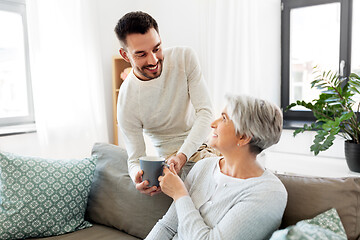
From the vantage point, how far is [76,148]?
323 centimetres

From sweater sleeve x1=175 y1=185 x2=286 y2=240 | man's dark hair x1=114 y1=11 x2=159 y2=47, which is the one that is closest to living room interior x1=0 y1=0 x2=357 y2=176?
sweater sleeve x1=175 y1=185 x2=286 y2=240

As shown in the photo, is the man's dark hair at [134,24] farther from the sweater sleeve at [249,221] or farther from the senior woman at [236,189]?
the sweater sleeve at [249,221]

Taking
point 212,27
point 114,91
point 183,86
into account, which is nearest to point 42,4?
point 114,91

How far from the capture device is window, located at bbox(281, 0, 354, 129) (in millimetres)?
3197

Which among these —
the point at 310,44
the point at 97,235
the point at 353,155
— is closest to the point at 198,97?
the point at 97,235

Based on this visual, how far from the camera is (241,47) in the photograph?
3369 mm

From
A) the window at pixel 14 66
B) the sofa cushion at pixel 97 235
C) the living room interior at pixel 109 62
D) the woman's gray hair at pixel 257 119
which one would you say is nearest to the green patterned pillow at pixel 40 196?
the sofa cushion at pixel 97 235

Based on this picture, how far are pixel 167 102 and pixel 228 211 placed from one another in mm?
652

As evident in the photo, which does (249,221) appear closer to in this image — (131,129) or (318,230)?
(318,230)

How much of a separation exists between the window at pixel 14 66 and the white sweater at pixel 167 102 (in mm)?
1703

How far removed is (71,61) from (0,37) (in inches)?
23.2

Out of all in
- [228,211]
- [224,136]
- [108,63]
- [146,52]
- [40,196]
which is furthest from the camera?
[108,63]

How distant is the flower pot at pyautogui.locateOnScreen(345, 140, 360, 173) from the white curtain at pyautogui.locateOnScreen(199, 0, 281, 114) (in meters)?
1.06

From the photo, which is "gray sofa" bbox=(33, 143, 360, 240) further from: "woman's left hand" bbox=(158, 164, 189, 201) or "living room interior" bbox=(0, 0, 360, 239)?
"living room interior" bbox=(0, 0, 360, 239)
